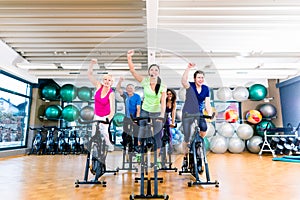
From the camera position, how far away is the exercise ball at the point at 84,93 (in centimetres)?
705

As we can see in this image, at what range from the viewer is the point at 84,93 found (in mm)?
7102

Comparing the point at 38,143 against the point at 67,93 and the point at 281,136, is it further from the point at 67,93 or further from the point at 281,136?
the point at 281,136

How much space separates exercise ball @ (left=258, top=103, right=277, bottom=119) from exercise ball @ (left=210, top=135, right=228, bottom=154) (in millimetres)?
1721

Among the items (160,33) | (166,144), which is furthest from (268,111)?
(166,144)

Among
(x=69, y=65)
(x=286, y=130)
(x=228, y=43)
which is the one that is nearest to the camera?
(x=228, y=43)

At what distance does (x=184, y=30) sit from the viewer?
4.62m

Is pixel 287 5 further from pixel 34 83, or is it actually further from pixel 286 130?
pixel 34 83

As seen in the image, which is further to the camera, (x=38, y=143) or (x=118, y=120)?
(x=38, y=143)

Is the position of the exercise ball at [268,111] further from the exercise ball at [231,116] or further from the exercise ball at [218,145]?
the exercise ball at [218,145]

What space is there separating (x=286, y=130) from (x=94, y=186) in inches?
→ 241

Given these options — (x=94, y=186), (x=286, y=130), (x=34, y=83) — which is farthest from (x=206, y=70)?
(x=34, y=83)

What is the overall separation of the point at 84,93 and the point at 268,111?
20.3 feet

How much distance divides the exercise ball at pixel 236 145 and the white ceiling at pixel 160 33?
7.26 feet

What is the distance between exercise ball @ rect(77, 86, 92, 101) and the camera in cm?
705
